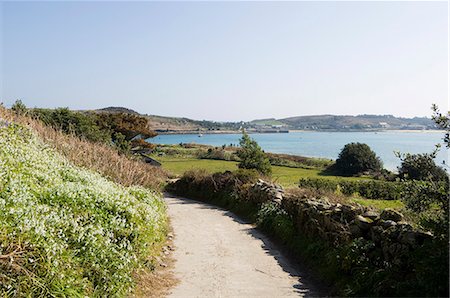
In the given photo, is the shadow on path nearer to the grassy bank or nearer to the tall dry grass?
the grassy bank

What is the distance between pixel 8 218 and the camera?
225 inches

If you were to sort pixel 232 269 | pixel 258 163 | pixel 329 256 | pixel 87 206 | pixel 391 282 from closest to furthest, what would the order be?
A: pixel 391 282, pixel 87 206, pixel 329 256, pixel 232 269, pixel 258 163

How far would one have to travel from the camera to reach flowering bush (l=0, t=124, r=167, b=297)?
5.21 m

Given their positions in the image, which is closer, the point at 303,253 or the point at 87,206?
the point at 87,206

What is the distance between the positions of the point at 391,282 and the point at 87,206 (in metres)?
5.70

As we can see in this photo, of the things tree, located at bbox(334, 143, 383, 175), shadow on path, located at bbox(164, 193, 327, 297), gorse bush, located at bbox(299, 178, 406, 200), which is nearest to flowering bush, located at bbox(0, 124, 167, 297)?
shadow on path, located at bbox(164, 193, 327, 297)

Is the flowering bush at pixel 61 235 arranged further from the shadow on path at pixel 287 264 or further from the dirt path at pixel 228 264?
the shadow on path at pixel 287 264

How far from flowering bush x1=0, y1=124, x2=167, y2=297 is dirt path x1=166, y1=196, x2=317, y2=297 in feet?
4.31

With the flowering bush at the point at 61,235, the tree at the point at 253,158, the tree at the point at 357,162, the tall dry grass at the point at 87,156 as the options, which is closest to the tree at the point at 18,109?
the tall dry grass at the point at 87,156

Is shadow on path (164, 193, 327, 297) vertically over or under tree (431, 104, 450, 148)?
under

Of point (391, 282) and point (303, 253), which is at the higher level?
point (391, 282)

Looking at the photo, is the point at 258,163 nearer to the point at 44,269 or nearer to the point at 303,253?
the point at 303,253

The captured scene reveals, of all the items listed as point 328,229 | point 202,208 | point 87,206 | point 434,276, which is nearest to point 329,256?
point 328,229

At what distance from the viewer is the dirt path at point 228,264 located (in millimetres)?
7961
